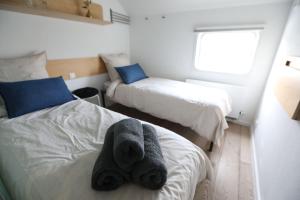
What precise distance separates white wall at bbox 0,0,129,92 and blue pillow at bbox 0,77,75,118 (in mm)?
598

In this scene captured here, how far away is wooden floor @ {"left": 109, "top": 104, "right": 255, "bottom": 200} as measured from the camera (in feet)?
4.74

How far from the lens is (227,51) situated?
105 inches

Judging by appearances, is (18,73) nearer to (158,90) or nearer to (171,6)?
(158,90)

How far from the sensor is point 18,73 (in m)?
1.55

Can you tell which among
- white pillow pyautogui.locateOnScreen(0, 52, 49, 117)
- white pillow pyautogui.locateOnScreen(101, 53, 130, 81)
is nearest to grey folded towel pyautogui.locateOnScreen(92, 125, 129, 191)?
white pillow pyautogui.locateOnScreen(0, 52, 49, 117)

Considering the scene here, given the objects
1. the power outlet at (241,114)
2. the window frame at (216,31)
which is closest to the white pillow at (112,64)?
the window frame at (216,31)

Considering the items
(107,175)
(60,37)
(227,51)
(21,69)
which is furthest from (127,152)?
(227,51)

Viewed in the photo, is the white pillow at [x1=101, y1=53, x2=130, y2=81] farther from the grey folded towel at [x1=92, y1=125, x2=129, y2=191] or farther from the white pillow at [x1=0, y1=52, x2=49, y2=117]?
the grey folded towel at [x1=92, y1=125, x2=129, y2=191]

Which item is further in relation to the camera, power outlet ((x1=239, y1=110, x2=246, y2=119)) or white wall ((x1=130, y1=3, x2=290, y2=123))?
power outlet ((x1=239, y1=110, x2=246, y2=119))

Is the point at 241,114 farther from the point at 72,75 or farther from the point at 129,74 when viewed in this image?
the point at 72,75

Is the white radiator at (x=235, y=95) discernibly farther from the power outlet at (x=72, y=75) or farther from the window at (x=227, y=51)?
the power outlet at (x=72, y=75)

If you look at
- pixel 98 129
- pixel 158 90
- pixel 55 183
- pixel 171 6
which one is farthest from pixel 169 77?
pixel 55 183

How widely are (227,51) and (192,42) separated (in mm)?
647

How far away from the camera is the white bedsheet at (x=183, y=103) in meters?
1.84
